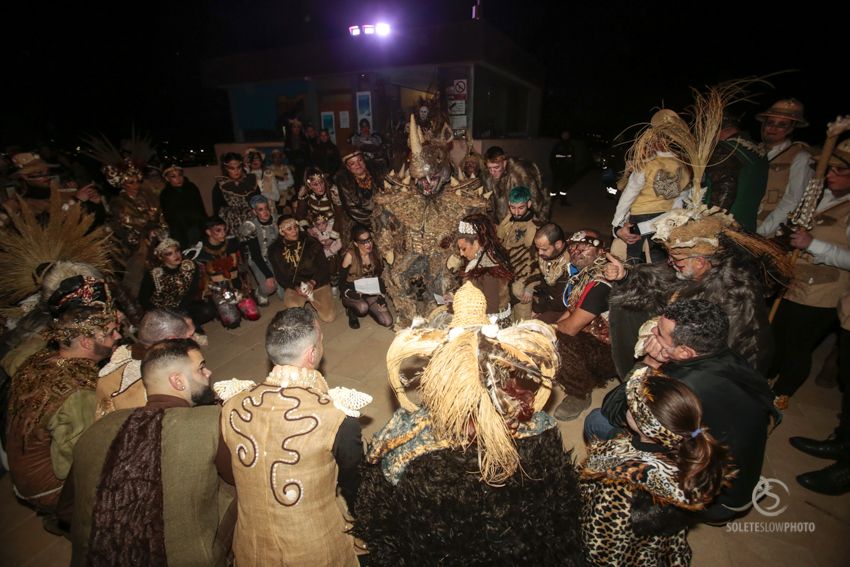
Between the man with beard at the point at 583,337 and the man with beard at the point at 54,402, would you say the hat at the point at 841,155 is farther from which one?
the man with beard at the point at 54,402

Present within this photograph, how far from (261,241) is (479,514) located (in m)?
5.99

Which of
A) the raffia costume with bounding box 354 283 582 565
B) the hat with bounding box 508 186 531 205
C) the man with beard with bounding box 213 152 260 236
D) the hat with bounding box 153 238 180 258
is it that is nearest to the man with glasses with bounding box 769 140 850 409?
the hat with bounding box 508 186 531 205

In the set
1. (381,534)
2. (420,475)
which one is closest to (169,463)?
(381,534)

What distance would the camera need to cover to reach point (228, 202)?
6484 millimetres

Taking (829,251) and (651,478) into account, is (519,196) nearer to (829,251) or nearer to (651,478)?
(829,251)

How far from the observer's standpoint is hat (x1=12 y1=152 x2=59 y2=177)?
18.1 ft

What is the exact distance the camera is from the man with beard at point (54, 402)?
2.25 m

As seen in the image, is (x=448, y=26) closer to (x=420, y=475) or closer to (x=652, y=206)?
(x=652, y=206)

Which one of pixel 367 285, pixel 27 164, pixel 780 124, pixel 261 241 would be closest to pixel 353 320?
pixel 367 285

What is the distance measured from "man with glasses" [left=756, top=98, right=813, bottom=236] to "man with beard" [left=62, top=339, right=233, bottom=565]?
543 cm

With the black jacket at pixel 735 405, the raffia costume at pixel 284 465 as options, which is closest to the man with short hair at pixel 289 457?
the raffia costume at pixel 284 465

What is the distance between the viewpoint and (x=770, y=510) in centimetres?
287

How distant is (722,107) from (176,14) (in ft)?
62.6

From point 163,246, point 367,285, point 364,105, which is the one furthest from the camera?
point 364,105
